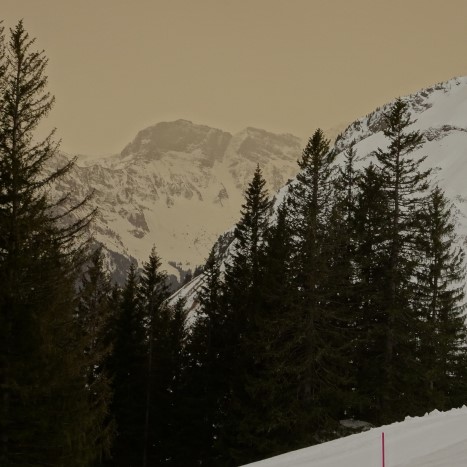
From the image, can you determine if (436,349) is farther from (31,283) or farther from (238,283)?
(31,283)

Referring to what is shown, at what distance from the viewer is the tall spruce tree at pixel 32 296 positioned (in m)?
12.4

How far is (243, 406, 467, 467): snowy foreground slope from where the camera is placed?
8604mm

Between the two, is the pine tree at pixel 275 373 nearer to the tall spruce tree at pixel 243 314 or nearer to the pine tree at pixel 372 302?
the tall spruce tree at pixel 243 314

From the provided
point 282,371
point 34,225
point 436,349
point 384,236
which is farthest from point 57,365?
point 436,349

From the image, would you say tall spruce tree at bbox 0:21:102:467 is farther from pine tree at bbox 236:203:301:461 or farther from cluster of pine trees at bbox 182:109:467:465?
cluster of pine trees at bbox 182:109:467:465

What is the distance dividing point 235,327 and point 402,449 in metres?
16.3

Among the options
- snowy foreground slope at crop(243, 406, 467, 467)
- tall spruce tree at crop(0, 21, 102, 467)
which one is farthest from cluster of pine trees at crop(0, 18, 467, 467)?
snowy foreground slope at crop(243, 406, 467, 467)

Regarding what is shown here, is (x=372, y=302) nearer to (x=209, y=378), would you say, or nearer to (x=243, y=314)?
(x=243, y=314)

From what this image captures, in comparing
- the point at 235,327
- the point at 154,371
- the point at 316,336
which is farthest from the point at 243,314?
the point at 154,371

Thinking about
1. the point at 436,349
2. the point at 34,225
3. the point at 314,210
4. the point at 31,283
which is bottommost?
the point at 436,349

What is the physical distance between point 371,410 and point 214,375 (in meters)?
7.52

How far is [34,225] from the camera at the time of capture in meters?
12.8

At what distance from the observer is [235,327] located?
25828mm

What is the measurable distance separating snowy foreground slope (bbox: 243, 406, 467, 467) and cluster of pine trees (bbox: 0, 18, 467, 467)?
566cm
